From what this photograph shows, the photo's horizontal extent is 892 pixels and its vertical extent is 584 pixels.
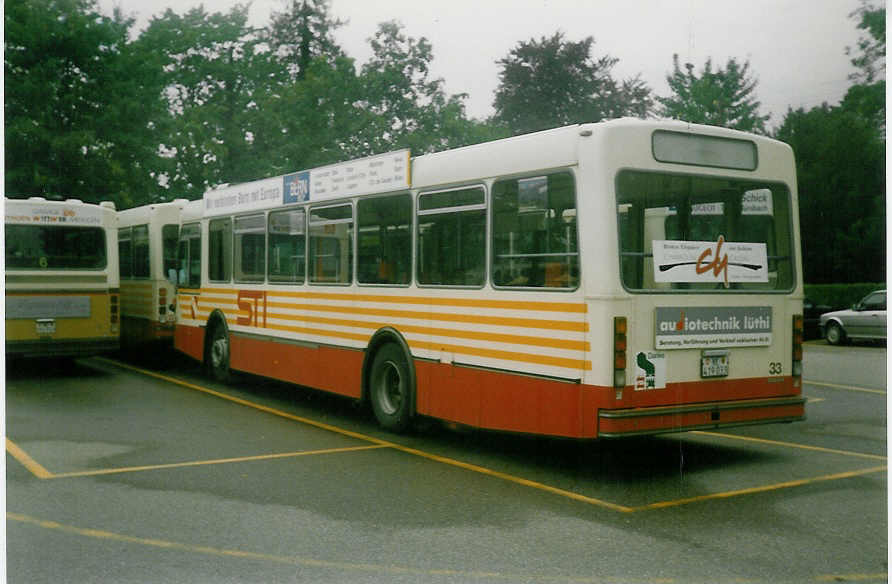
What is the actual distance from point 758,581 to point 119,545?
12.1ft

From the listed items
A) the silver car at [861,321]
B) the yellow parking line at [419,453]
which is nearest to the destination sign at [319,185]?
the yellow parking line at [419,453]

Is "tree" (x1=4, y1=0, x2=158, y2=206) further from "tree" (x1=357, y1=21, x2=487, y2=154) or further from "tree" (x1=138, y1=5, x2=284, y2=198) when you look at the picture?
"tree" (x1=357, y1=21, x2=487, y2=154)

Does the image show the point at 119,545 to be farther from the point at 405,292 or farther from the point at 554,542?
the point at 405,292

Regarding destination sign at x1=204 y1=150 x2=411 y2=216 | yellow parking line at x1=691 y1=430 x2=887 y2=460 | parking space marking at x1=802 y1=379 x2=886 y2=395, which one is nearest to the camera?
yellow parking line at x1=691 y1=430 x2=887 y2=460

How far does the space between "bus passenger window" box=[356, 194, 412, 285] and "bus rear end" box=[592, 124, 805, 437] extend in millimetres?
2754

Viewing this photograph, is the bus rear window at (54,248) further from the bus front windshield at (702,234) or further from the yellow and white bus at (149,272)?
the bus front windshield at (702,234)

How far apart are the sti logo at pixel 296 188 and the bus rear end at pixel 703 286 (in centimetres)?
515

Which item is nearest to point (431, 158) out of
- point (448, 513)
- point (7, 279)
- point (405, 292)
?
point (405, 292)

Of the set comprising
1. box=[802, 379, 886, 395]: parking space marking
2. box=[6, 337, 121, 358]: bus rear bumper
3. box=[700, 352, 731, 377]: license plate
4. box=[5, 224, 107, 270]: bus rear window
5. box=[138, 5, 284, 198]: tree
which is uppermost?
box=[138, 5, 284, 198]: tree

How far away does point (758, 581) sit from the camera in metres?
5.16

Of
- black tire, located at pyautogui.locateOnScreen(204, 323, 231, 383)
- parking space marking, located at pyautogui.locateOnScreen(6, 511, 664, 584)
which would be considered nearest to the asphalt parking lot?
parking space marking, located at pyautogui.locateOnScreen(6, 511, 664, 584)

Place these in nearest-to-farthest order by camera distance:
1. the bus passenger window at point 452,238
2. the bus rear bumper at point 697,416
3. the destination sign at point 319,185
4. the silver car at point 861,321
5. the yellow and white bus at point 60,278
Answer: the bus rear bumper at point 697,416
the bus passenger window at point 452,238
the destination sign at point 319,185
the yellow and white bus at point 60,278
the silver car at point 861,321

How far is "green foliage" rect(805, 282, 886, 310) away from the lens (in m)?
24.8

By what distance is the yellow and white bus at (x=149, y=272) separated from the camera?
1628cm
